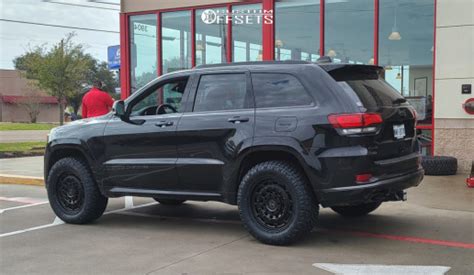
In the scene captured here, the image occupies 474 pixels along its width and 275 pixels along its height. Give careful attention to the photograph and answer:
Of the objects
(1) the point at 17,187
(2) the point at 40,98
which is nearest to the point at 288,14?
(1) the point at 17,187

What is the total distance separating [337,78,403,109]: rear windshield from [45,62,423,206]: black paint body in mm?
85

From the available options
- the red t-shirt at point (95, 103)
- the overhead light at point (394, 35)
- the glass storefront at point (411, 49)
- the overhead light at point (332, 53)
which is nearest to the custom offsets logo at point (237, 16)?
the overhead light at point (332, 53)

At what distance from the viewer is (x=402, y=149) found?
18.9ft

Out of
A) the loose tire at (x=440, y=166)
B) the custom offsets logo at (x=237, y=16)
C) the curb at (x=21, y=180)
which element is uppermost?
the custom offsets logo at (x=237, y=16)

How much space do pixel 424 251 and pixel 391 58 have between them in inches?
267

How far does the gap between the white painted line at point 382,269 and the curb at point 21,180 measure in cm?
738

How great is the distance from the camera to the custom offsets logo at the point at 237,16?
12703 mm

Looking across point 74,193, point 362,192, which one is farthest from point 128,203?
point 362,192

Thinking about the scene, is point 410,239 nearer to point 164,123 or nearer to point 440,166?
point 164,123

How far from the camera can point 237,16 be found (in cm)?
1312

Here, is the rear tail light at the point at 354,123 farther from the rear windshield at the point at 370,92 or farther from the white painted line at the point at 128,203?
the white painted line at the point at 128,203

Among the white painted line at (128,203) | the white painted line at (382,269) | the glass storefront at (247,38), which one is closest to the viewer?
the white painted line at (382,269)

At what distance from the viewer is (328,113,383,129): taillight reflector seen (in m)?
5.24

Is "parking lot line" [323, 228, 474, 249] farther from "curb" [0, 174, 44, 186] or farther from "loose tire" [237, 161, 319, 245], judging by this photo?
"curb" [0, 174, 44, 186]
